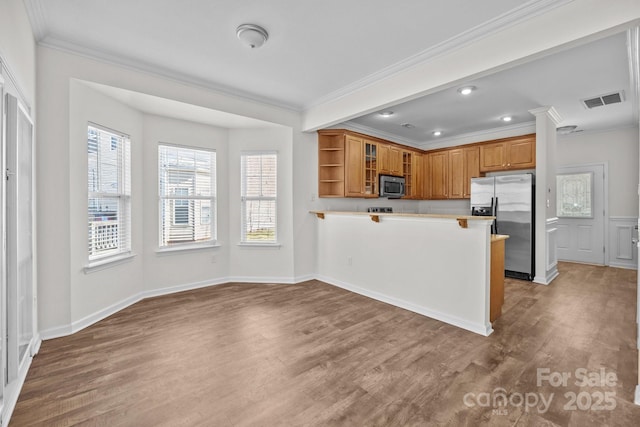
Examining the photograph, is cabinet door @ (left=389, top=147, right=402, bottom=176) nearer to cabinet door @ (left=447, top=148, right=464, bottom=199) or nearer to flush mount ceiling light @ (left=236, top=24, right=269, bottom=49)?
cabinet door @ (left=447, top=148, right=464, bottom=199)

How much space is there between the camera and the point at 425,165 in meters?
Result: 6.77

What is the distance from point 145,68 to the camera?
10.5 ft

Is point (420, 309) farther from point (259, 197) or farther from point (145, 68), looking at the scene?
point (145, 68)

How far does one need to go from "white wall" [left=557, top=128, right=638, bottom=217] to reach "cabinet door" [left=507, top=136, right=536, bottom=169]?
6.53ft

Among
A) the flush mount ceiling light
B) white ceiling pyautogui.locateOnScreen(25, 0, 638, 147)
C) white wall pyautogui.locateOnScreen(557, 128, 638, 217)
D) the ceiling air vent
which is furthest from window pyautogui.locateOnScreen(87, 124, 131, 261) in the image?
white wall pyautogui.locateOnScreen(557, 128, 638, 217)

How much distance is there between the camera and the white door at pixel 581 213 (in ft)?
19.3

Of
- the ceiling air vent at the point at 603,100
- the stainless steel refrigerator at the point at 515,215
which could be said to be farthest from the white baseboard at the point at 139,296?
the ceiling air vent at the point at 603,100

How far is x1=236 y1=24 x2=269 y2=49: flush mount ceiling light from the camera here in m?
2.51

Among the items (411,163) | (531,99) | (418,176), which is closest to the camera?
(531,99)

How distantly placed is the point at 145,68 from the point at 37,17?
0.93m

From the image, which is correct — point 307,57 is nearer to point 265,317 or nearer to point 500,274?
point 265,317

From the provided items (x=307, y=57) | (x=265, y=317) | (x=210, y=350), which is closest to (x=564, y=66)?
(x=307, y=57)

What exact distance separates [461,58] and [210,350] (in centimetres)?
349

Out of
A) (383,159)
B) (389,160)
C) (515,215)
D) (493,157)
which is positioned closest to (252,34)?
(383,159)
